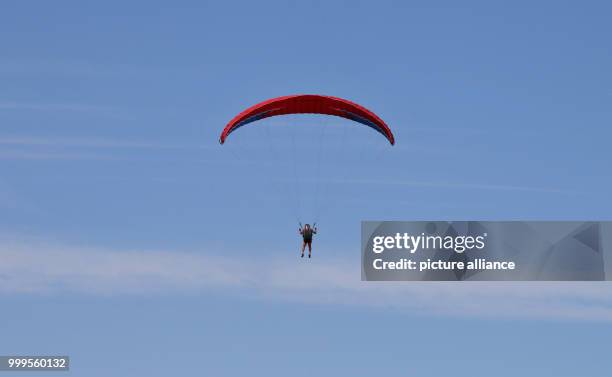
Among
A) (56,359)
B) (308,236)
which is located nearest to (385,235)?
(308,236)

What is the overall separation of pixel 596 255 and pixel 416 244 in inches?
419

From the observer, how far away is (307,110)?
3123 inches

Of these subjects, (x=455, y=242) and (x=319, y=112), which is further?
(x=455, y=242)

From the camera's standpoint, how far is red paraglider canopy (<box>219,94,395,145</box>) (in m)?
78.2

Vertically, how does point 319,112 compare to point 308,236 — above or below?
above

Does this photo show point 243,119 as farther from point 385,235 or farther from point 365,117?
point 385,235

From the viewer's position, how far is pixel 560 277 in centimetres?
8625

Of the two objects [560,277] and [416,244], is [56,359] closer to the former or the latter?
[416,244]

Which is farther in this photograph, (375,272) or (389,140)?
(375,272)

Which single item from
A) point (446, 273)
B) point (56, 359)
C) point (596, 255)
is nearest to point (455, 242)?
point (446, 273)

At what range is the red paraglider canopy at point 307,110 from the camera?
7825cm

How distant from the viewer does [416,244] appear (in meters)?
85.5

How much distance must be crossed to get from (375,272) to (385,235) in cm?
227

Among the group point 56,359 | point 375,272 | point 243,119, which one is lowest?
point 56,359
